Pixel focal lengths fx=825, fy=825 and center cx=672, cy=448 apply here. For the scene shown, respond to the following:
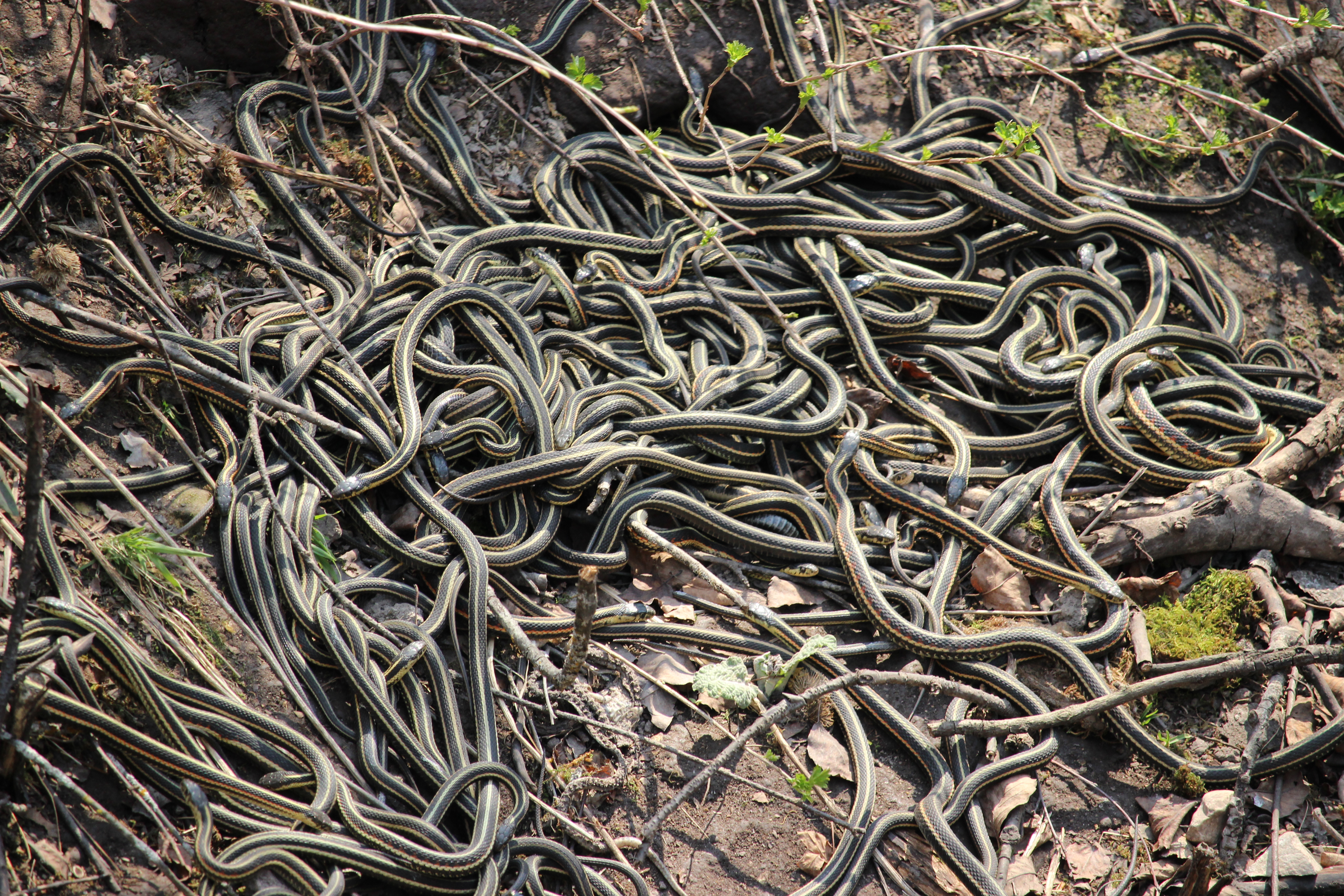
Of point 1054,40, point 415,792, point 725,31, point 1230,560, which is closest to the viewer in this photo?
point 415,792

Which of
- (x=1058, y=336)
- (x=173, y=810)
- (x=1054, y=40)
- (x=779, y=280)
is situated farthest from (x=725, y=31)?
(x=173, y=810)

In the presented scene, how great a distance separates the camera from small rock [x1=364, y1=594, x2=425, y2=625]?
510 cm

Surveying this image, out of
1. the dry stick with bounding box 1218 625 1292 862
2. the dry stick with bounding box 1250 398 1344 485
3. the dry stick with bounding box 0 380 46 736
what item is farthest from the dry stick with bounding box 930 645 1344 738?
the dry stick with bounding box 0 380 46 736

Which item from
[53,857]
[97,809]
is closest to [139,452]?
[97,809]

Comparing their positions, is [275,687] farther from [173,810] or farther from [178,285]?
[178,285]

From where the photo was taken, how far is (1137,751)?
17.7ft

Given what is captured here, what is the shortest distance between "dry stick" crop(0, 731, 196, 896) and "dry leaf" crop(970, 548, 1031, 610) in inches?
200

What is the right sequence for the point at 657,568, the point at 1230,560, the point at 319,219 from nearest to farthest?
the point at 657,568 < the point at 1230,560 < the point at 319,219

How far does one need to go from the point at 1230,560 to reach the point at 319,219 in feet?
25.0

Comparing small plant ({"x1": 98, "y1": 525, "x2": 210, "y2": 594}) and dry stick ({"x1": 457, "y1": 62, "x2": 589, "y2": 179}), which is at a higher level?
dry stick ({"x1": 457, "y1": 62, "x2": 589, "y2": 179})

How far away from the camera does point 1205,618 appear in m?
5.86

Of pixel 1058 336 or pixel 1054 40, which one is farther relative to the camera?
pixel 1054 40

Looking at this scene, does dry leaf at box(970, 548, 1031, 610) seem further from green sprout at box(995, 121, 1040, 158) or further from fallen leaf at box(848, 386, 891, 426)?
green sprout at box(995, 121, 1040, 158)

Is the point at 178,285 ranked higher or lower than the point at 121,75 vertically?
lower
